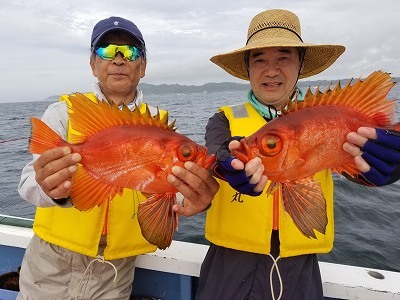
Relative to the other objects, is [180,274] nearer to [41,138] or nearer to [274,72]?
[41,138]

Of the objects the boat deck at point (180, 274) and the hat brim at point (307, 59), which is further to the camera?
the boat deck at point (180, 274)

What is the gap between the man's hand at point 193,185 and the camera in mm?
2191

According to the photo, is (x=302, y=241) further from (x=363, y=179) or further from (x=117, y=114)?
(x=117, y=114)

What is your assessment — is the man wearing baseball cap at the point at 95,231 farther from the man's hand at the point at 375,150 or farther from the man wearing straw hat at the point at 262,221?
the man's hand at the point at 375,150

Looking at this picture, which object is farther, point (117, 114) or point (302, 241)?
point (302, 241)

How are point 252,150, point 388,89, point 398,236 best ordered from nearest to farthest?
point 252,150 < point 388,89 < point 398,236

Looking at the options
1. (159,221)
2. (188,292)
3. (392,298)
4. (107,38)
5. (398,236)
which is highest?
(107,38)

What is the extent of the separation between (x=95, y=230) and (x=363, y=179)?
2091mm

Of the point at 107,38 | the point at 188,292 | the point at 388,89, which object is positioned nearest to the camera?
the point at 388,89

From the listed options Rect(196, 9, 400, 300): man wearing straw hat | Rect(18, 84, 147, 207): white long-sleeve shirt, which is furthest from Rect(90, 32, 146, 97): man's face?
Rect(196, 9, 400, 300): man wearing straw hat

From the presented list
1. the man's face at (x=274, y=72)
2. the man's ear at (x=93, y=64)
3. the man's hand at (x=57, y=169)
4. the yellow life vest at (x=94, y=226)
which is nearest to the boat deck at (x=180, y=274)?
the yellow life vest at (x=94, y=226)

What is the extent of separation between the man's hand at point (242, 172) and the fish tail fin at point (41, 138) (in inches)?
42.9

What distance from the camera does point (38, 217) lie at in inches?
123

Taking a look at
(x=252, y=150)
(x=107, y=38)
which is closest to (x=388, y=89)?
(x=252, y=150)
